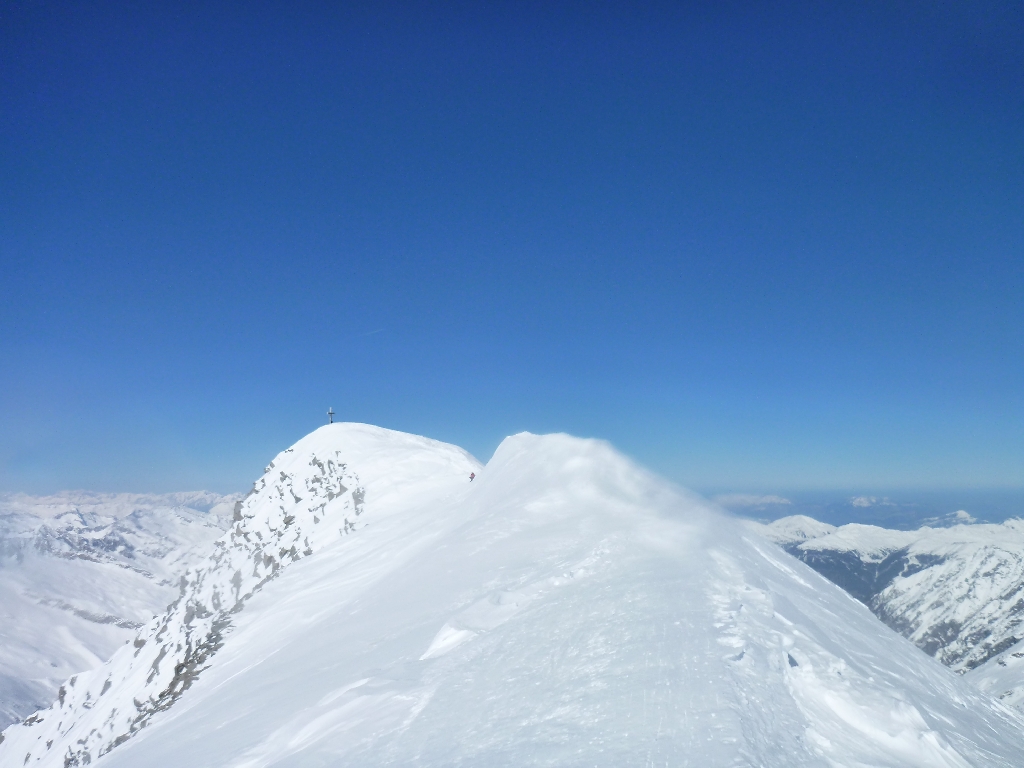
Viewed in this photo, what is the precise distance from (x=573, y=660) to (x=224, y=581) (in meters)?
40.3

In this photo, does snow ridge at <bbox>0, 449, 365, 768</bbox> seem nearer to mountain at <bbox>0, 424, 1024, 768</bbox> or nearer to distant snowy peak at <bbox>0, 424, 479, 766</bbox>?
distant snowy peak at <bbox>0, 424, 479, 766</bbox>

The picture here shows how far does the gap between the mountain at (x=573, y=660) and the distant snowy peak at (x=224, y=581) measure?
6492 millimetres

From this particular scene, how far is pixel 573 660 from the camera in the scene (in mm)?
8477

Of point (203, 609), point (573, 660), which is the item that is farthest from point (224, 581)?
point (573, 660)

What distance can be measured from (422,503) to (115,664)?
128 feet

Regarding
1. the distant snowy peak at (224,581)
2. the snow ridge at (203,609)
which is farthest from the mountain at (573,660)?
the distant snowy peak at (224,581)

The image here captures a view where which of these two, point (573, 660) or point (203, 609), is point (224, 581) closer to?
point (203, 609)

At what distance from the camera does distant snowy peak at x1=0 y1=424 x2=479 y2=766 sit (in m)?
30.1

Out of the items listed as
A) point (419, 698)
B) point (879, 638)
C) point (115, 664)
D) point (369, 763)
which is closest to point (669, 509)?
point (879, 638)

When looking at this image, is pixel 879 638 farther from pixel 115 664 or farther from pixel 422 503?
pixel 115 664

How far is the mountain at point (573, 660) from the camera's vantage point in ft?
21.9

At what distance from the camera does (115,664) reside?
1982 inches

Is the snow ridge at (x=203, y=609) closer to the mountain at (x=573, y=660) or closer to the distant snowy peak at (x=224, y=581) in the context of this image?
the distant snowy peak at (x=224, y=581)

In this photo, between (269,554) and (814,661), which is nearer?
(814,661)
